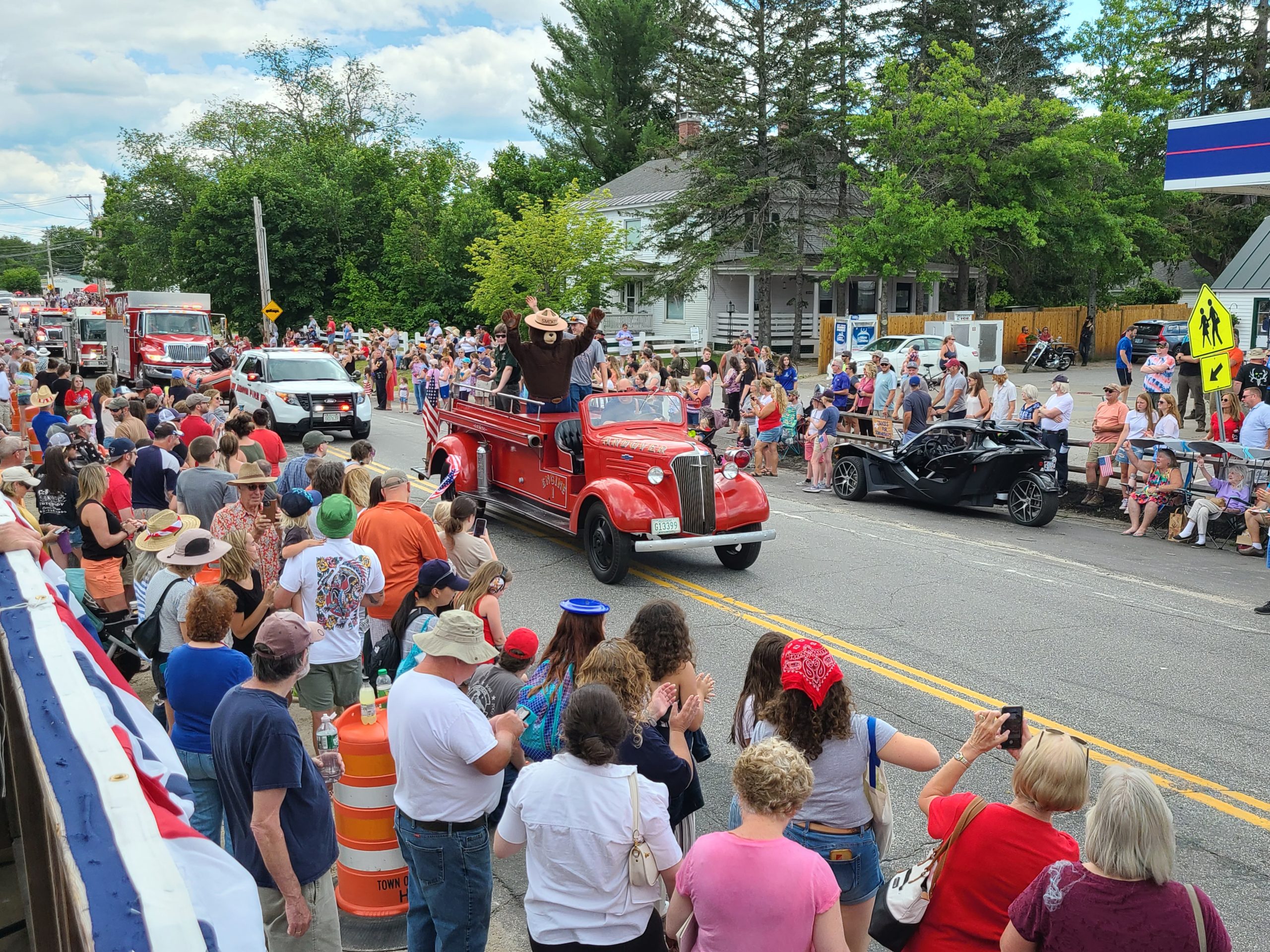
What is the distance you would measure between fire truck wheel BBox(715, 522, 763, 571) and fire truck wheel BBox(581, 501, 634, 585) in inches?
45.4

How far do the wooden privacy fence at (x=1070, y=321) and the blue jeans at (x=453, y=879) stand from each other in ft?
109

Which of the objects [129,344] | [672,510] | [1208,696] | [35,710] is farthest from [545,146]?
[35,710]

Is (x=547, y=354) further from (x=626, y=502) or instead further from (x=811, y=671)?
(x=811, y=671)

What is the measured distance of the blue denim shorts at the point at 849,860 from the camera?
3912mm

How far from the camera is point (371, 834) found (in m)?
5.04

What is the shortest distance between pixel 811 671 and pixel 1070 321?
40.3 metres

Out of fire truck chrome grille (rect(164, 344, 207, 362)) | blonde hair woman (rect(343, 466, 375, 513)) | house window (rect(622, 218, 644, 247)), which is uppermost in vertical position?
house window (rect(622, 218, 644, 247))

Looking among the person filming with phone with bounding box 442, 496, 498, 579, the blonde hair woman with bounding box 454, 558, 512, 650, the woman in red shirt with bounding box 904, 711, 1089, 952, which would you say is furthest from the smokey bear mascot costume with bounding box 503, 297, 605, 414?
the woman in red shirt with bounding box 904, 711, 1089, 952

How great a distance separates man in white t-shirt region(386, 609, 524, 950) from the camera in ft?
13.3

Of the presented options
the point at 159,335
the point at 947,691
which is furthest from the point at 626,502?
the point at 159,335

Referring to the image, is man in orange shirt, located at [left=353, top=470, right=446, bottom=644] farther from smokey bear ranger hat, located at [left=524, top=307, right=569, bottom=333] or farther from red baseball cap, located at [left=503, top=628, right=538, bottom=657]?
smokey bear ranger hat, located at [left=524, top=307, right=569, bottom=333]

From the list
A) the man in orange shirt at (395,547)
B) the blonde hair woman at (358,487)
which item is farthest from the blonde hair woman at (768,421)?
the man in orange shirt at (395,547)

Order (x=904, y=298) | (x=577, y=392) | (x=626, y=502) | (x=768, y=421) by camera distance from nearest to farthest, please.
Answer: (x=626, y=502)
(x=577, y=392)
(x=768, y=421)
(x=904, y=298)

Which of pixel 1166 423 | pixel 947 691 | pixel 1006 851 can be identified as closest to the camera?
pixel 1006 851
